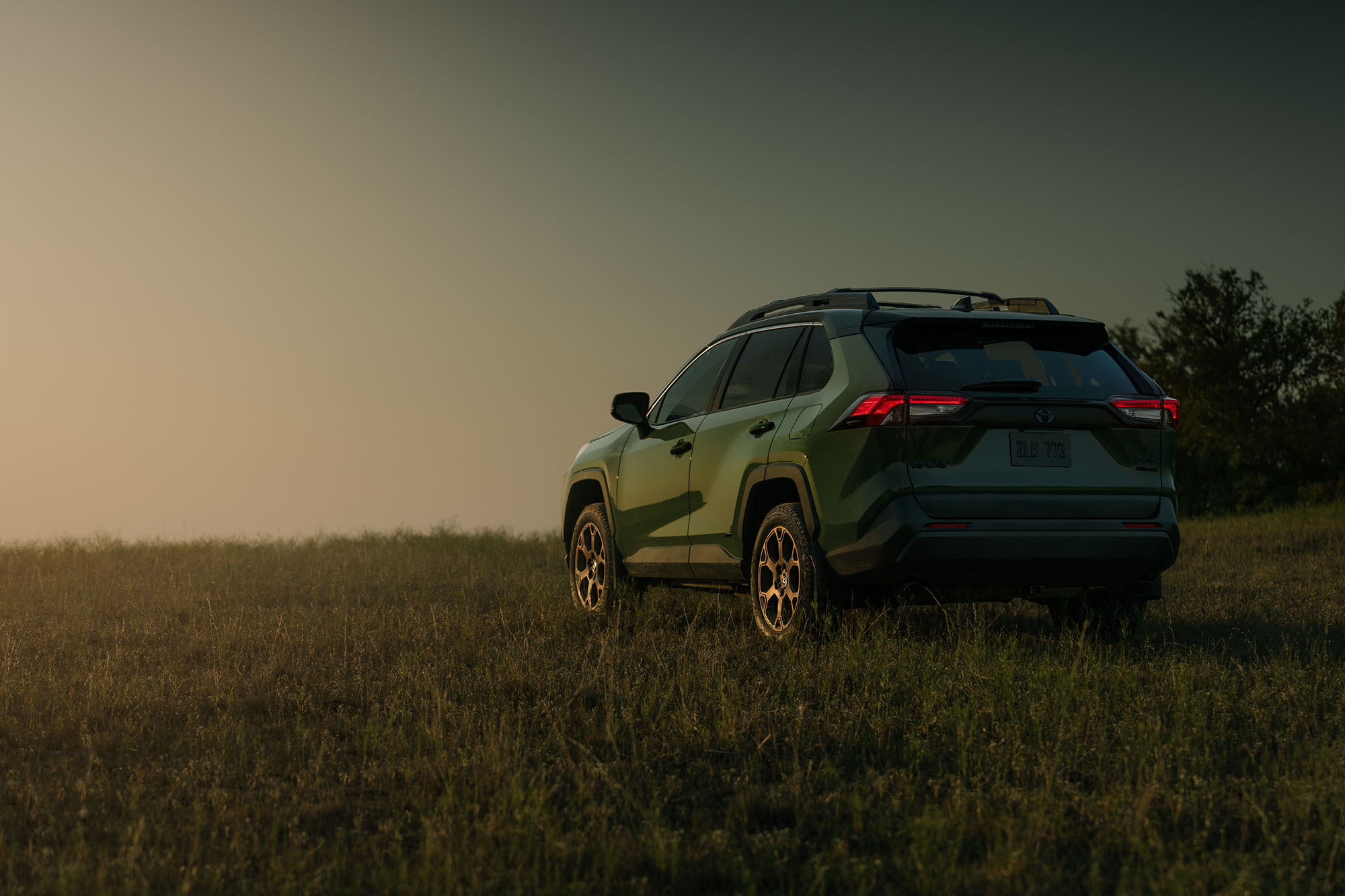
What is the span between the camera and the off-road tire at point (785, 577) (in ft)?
21.8

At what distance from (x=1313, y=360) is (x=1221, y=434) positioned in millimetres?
6534

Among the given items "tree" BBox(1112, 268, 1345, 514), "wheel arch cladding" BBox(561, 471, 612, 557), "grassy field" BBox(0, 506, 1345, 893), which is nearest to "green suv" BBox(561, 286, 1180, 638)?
"grassy field" BBox(0, 506, 1345, 893)

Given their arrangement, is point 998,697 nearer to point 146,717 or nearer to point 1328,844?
point 1328,844

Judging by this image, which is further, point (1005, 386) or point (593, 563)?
point (593, 563)

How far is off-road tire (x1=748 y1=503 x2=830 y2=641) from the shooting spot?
21.8ft

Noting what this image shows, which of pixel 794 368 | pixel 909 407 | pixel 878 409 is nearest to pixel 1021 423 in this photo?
pixel 909 407

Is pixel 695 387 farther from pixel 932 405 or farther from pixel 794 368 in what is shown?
pixel 932 405

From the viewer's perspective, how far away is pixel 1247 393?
39688mm

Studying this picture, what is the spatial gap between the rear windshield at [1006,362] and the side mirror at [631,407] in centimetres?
265

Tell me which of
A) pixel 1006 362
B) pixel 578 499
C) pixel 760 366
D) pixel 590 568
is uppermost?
pixel 760 366

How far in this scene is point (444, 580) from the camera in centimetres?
1152

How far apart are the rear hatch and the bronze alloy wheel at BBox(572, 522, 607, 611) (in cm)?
353

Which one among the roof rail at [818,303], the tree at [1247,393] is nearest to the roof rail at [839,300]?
the roof rail at [818,303]

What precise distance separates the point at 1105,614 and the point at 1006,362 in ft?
6.19
